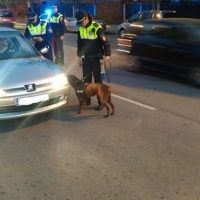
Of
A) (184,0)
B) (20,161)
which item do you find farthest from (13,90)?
(184,0)

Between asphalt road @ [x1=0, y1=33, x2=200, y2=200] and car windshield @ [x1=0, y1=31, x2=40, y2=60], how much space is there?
1.18m

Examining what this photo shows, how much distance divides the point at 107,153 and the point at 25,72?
5.93 feet

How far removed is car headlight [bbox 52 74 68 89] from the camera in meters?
5.29

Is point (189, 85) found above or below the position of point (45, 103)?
below

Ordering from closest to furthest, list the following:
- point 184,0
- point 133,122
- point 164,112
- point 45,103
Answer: point 45,103, point 133,122, point 164,112, point 184,0

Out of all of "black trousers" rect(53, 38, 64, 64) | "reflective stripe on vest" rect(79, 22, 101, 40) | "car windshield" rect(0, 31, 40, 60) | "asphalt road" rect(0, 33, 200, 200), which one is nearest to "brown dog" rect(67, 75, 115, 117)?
"asphalt road" rect(0, 33, 200, 200)

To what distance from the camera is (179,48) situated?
8.16 m

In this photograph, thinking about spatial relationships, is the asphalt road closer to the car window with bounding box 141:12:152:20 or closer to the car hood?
the car hood

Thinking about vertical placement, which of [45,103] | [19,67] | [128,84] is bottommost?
[128,84]

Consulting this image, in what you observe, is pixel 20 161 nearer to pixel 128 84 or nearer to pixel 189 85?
pixel 128 84

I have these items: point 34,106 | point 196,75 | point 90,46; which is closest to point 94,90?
point 90,46

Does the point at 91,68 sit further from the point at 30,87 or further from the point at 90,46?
the point at 30,87

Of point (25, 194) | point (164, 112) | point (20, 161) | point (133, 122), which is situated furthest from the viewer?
point (164, 112)

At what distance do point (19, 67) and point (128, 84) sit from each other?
3378mm
